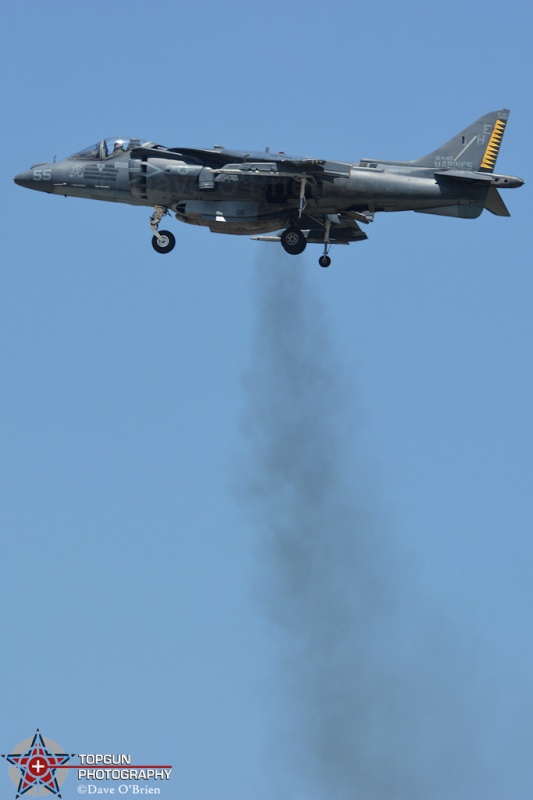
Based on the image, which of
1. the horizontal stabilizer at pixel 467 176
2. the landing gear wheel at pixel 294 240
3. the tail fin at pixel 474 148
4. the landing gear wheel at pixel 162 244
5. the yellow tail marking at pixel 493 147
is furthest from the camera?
the landing gear wheel at pixel 162 244

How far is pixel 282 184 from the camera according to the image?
7938cm

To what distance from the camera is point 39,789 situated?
74.9 m

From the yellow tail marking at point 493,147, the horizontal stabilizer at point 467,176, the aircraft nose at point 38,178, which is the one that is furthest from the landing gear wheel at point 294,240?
the aircraft nose at point 38,178

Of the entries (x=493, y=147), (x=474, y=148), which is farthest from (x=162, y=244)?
(x=493, y=147)

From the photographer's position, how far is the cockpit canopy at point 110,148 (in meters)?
80.8

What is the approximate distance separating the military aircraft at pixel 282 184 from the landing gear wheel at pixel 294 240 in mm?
30

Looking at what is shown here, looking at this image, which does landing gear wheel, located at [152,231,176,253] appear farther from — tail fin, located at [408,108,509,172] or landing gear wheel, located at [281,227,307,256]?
tail fin, located at [408,108,509,172]

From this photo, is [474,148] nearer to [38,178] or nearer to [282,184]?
[282,184]

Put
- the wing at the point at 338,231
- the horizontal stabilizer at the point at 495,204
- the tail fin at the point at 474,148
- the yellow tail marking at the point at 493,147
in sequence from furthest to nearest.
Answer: the wing at the point at 338,231 → the yellow tail marking at the point at 493,147 → the tail fin at the point at 474,148 → the horizontal stabilizer at the point at 495,204

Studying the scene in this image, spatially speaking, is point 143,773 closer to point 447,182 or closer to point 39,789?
point 39,789

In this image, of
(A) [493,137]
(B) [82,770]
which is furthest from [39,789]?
(A) [493,137]

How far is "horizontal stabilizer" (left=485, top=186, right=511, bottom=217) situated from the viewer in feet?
259

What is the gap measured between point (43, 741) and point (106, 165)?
17364 mm

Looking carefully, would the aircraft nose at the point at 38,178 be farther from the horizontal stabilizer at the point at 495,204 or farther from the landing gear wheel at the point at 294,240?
the horizontal stabilizer at the point at 495,204
